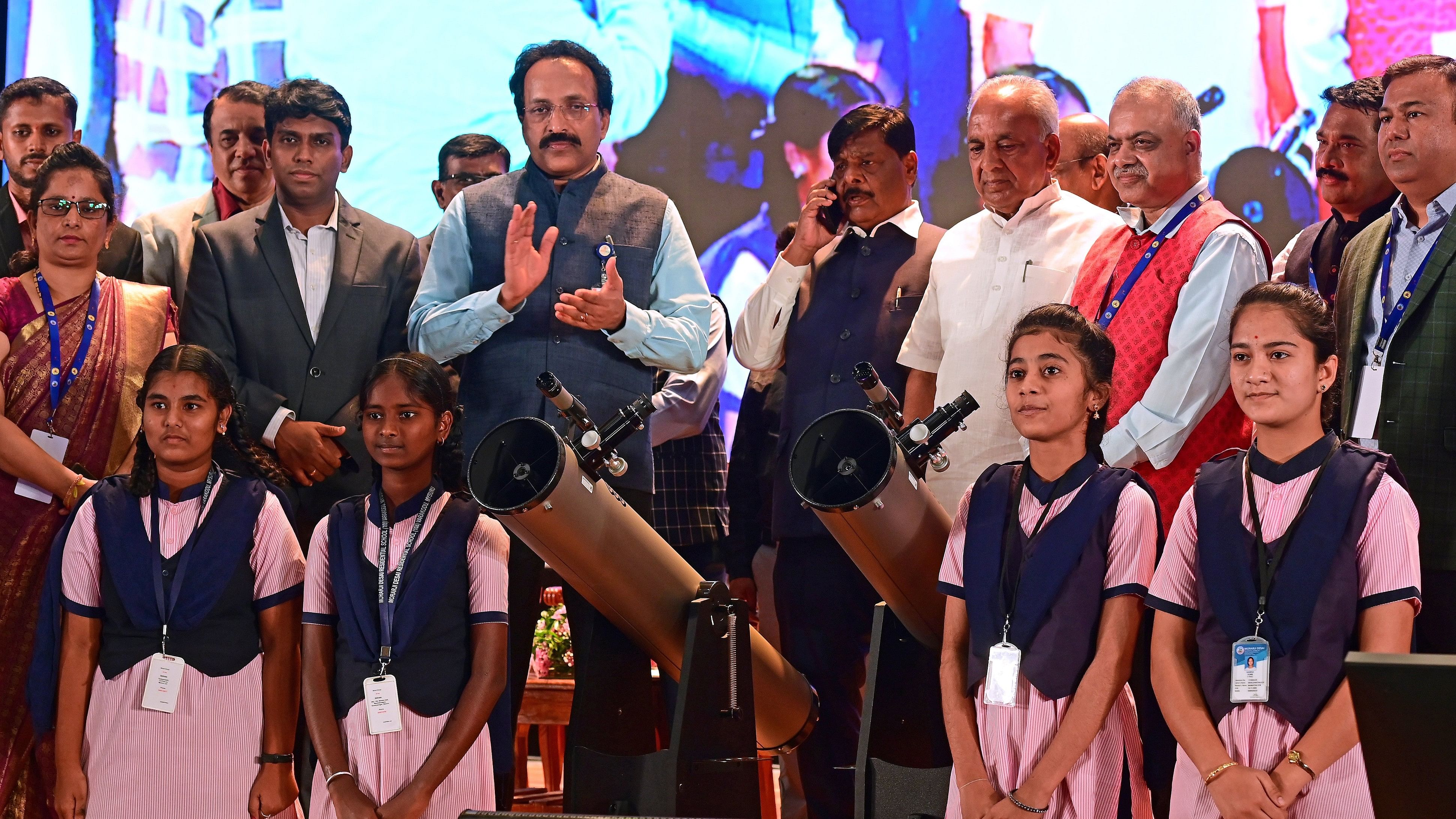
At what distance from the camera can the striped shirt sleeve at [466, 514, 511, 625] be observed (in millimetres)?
2871

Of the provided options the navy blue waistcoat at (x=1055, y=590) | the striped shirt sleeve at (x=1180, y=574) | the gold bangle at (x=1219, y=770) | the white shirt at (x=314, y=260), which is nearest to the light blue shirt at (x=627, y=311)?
the white shirt at (x=314, y=260)

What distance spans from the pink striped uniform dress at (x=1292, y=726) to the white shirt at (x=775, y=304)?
52.9 inches

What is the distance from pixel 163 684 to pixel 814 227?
1.82m

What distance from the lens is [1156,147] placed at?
9.88 feet

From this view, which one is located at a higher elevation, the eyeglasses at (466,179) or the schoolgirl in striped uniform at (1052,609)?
the eyeglasses at (466,179)

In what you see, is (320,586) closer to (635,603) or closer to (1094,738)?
(635,603)

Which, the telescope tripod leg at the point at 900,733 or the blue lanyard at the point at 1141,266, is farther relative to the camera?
the blue lanyard at the point at 1141,266

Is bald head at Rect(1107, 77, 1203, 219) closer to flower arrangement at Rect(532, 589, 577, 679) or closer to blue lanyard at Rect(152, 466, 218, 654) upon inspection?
blue lanyard at Rect(152, 466, 218, 654)

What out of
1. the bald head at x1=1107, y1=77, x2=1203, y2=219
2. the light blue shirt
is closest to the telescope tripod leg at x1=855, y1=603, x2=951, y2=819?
the light blue shirt

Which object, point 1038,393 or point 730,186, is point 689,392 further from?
point 1038,393

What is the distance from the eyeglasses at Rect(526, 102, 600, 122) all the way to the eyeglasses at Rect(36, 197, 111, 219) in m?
1.10

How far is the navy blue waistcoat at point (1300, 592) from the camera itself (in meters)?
2.21

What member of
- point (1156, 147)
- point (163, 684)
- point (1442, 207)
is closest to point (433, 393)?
point (163, 684)

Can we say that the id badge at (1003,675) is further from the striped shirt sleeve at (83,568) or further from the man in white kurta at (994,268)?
the striped shirt sleeve at (83,568)
